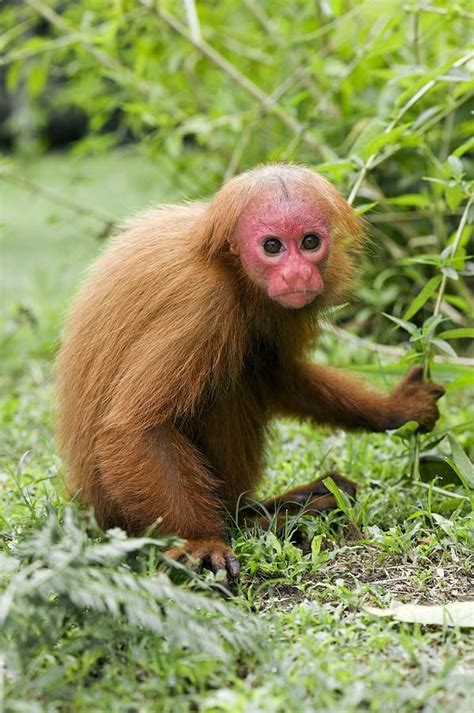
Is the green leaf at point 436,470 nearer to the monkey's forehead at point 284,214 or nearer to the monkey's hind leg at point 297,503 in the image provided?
the monkey's hind leg at point 297,503

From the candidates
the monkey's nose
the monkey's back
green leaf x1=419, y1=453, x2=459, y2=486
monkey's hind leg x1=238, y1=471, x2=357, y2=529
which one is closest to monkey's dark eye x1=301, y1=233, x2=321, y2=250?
the monkey's nose

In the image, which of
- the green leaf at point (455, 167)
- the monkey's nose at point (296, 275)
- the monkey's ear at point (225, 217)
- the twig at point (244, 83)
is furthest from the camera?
the twig at point (244, 83)

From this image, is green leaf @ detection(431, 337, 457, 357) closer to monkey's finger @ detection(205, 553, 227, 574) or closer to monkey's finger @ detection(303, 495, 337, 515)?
monkey's finger @ detection(303, 495, 337, 515)

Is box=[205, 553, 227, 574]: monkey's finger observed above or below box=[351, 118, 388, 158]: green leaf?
below

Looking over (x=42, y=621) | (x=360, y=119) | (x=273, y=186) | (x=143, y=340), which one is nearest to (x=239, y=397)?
(x=143, y=340)

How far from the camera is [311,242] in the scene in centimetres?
398

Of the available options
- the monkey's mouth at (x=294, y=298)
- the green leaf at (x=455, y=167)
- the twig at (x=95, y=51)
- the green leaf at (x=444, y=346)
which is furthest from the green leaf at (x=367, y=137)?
the twig at (x=95, y=51)

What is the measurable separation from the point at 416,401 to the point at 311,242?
4.17 ft

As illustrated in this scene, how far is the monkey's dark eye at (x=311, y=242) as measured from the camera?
396 centimetres

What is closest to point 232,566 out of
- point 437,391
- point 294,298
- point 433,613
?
point 433,613

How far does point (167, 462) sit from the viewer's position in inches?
157

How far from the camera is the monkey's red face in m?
3.89

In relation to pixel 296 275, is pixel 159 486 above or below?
below

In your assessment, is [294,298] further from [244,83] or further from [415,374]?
[244,83]
